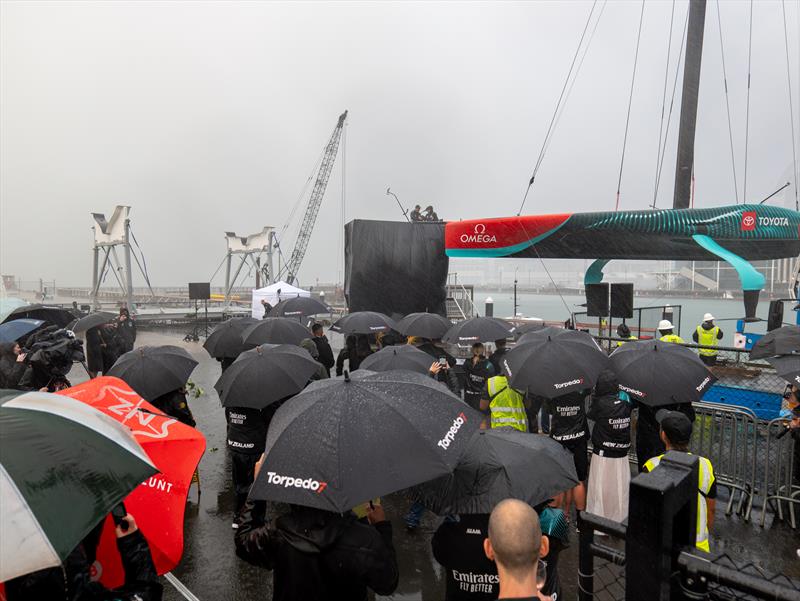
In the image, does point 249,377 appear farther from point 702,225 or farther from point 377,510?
point 702,225

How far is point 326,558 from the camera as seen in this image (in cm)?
230

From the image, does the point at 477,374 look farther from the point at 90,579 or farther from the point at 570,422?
the point at 90,579

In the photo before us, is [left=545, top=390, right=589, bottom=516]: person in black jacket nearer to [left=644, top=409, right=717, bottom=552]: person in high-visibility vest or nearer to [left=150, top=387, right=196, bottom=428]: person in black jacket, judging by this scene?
[left=644, top=409, right=717, bottom=552]: person in high-visibility vest

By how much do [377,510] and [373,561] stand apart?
1.28 ft

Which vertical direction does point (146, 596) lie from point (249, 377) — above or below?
below

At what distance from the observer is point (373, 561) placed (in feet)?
7.66

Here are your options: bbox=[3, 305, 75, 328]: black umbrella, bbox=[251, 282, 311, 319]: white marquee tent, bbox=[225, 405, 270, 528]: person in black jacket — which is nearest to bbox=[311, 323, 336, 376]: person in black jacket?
bbox=[225, 405, 270, 528]: person in black jacket

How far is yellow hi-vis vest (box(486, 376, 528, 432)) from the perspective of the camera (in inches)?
215

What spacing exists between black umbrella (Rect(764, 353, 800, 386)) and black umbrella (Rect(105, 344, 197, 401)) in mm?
6549

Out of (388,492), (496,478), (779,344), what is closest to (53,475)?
(388,492)

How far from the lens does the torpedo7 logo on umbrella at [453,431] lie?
261cm

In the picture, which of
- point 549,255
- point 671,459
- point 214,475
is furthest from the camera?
point 549,255

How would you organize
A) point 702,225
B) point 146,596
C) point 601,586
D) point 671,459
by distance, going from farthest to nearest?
point 702,225, point 601,586, point 146,596, point 671,459

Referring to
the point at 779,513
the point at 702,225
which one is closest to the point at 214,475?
the point at 779,513
